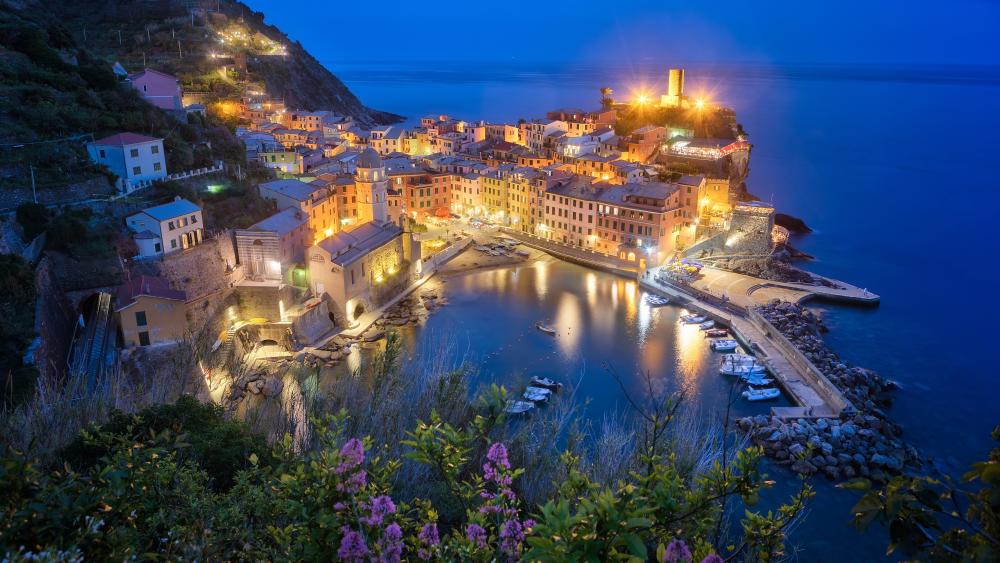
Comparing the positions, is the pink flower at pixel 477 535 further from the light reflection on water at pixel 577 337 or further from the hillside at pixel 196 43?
the hillside at pixel 196 43

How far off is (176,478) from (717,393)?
1173cm

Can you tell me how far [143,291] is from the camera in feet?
35.3

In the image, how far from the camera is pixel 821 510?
31.8 ft

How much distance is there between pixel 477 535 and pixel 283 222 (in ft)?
47.4

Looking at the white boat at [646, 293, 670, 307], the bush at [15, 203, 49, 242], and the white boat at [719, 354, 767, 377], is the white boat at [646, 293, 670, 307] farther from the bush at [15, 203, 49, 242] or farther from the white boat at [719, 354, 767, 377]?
the bush at [15, 203, 49, 242]

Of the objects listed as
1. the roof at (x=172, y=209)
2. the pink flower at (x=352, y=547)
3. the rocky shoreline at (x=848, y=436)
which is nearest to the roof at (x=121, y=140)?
the roof at (x=172, y=209)

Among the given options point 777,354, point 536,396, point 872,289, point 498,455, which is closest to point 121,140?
point 536,396

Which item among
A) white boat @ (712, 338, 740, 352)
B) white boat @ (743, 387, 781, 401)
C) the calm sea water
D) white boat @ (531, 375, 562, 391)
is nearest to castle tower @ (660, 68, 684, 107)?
the calm sea water

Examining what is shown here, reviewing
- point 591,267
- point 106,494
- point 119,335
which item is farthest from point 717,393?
point 106,494

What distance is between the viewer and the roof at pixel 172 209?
501 inches

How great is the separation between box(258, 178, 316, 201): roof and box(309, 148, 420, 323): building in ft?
5.25

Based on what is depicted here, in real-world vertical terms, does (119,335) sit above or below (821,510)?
above

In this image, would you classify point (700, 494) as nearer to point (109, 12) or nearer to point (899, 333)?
point (899, 333)

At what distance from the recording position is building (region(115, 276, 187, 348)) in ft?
35.2
